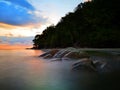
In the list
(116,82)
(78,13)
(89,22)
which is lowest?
(116,82)

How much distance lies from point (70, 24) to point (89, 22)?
56.4 ft

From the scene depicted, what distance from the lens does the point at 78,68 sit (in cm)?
1017

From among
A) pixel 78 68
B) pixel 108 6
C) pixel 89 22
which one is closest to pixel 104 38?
pixel 108 6

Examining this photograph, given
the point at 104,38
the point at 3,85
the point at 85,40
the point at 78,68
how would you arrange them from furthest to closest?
the point at 85,40 → the point at 104,38 → the point at 78,68 → the point at 3,85

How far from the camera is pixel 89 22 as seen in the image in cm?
5766

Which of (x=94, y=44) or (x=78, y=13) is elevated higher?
(x=78, y=13)

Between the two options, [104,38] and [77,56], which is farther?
[104,38]

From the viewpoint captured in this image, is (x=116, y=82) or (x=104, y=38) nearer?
(x=116, y=82)

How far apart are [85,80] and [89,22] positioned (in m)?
51.0

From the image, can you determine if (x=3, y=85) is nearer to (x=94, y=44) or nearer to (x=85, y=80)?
(x=85, y=80)

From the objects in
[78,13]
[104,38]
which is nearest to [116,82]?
[104,38]

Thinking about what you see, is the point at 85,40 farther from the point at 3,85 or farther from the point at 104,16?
the point at 3,85

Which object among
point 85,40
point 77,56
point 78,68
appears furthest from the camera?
point 85,40

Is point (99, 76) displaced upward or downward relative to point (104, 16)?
downward
